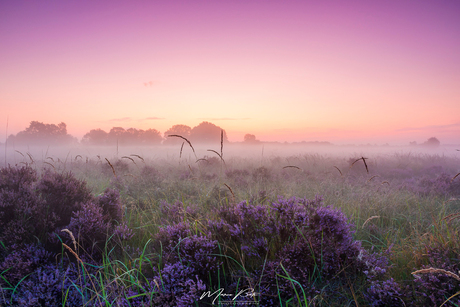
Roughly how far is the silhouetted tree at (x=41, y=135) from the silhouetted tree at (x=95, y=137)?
420 centimetres

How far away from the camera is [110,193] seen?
3.55 metres

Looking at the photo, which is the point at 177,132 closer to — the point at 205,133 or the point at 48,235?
the point at 205,133

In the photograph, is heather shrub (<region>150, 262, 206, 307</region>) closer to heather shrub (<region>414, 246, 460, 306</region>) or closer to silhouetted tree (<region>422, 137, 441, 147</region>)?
heather shrub (<region>414, 246, 460, 306</region>)

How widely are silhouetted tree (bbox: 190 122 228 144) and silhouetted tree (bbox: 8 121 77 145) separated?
2921 cm

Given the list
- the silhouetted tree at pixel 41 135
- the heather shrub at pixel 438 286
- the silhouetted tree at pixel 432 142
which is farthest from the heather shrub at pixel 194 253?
the silhouetted tree at pixel 41 135

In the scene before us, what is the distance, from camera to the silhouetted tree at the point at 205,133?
4779 cm

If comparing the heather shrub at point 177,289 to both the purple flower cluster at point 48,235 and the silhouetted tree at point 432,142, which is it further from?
the silhouetted tree at point 432,142

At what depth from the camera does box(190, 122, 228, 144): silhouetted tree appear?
47.8 meters

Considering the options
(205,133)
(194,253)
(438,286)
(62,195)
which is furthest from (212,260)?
(205,133)

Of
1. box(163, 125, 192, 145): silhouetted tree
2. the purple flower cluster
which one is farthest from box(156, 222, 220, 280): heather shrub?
box(163, 125, 192, 145): silhouetted tree

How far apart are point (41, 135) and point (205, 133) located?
35634mm

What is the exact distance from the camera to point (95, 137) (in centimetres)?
5488
